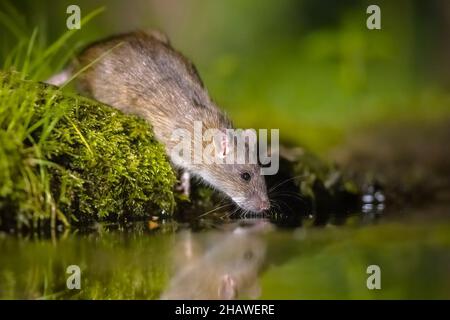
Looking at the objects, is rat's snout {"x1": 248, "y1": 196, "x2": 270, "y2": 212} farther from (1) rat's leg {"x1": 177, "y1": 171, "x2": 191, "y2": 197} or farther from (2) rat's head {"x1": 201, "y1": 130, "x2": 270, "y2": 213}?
(1) rat's leg {"x1": 177, "y1": 171, "x2": 191, "y2": 197}

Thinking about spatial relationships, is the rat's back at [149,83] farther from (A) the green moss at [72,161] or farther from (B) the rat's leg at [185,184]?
(A) the green moss at [72,161]

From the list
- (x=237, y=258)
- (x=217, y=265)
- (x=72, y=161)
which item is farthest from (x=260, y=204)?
(x=72, y=161)

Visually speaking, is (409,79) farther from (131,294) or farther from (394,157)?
(131,294)

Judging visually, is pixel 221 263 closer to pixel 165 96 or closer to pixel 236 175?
pixel 236 175

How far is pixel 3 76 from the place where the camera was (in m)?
4.89

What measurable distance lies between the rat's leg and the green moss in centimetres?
42

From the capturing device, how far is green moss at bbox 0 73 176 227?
4.21 metres

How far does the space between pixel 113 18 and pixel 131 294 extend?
8226 mm

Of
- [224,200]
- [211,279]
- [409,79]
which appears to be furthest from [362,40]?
[211,279]

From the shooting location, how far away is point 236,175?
5.82 metres

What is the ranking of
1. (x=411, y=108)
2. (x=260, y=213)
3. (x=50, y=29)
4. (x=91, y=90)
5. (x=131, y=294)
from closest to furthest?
(x=131, y=294)
(x=260, y=213)
(x=91, y=90)
(x=411, y=108)
(x=50, y=29)

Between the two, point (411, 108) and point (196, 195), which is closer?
point (196, 195)

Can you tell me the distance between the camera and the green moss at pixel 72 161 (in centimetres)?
421

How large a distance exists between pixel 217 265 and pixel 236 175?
1.69 metres
